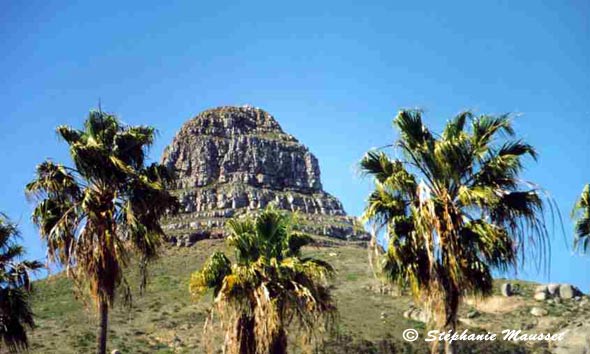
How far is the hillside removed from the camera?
198 feet

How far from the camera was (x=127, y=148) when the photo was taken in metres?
19.1

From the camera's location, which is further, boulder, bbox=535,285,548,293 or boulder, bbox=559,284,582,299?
boulder, bbox=535,285,548,293

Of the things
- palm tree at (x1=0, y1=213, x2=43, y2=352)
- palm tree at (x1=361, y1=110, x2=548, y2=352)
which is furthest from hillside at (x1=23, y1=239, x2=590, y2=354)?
palm tree at (x1=361, y1=110, x2=548, y2=352)

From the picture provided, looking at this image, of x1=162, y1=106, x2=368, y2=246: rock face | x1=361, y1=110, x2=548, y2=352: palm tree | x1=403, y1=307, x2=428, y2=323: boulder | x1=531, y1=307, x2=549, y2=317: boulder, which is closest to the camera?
x1=361, y1=110, x2=548, y2=352: palm tree

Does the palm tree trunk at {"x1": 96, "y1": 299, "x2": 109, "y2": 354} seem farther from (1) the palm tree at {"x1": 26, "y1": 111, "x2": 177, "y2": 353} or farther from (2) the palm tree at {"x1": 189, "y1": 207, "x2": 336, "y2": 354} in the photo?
(2) the palm tree at {"x1": 189, "y1": 207, "x2": 336, "y2": 354}

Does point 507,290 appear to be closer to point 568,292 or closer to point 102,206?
point 568,292

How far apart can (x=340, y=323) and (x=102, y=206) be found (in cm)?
4673

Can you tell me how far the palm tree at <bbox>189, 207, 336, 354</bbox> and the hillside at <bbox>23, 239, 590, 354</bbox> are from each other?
3039 cm

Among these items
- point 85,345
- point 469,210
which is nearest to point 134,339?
point 85,345

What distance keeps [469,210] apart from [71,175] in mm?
10990

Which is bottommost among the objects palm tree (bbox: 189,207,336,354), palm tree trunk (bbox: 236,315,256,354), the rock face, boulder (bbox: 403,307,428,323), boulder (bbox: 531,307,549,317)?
boulder (bbox: 531,307,549,317)

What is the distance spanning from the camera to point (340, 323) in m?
62.0

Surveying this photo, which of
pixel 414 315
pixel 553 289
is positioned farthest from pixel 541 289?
pixel 414 315

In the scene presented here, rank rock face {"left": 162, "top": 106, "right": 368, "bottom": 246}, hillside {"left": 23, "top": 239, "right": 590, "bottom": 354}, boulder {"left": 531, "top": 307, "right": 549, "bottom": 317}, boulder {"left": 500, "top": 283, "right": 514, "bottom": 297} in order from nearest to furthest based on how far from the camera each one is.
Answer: hillside {"left": 23, "top": 239, "right": 590, "bottom": 354}, boulder {"left": 531, "top": 307, "right": 549, "bottom": 317}, boulder {"left": 500, "top": 283, "right": 514, "bottom": 297}, rock face {"left": 162, "top": 106, "right": 368, "bottom": 246}
